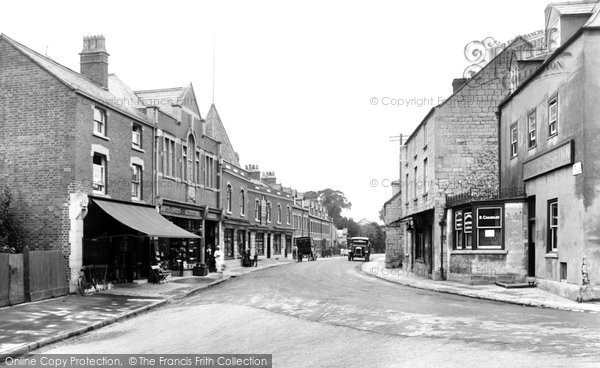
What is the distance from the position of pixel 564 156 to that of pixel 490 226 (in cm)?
542

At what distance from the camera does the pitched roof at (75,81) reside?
837 inches

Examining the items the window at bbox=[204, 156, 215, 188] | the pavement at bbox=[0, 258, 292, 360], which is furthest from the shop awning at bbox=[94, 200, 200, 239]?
the window at bbox=[204, 156, 215, 188]

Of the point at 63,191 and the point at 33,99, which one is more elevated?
the point at 33,99

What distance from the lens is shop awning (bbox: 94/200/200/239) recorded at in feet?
70.1

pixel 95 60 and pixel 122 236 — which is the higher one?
pixel 95 60

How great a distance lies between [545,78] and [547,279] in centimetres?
703

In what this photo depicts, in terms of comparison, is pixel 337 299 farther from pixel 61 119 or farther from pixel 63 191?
pixel 61 119

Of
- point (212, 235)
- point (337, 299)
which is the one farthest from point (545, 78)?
point (212, 235)

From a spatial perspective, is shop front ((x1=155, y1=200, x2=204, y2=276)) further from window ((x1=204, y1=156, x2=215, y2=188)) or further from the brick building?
the brick building

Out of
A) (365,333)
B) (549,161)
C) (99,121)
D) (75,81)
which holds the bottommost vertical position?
(365,333)

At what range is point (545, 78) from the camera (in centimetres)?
2092

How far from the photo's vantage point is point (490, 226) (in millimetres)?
23719

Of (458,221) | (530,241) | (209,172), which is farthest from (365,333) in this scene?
(209,172)

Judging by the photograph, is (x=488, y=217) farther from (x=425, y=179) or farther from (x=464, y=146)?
(x=425, y=179)
